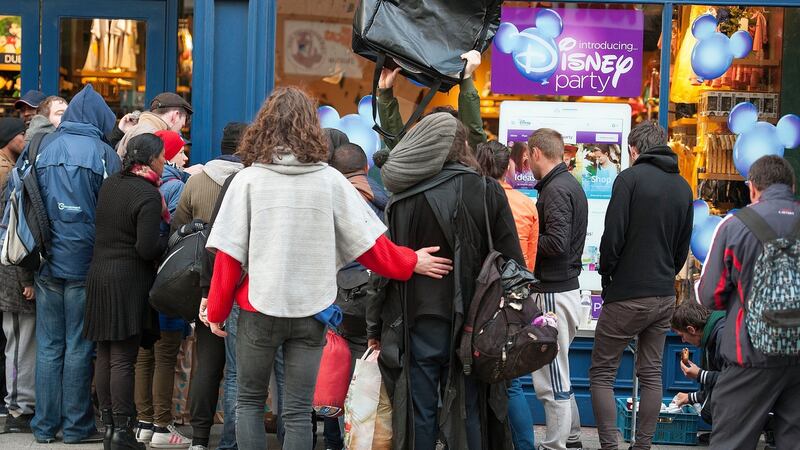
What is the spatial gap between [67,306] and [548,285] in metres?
2.90

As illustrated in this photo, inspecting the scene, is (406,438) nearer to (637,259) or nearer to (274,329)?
(274,329)

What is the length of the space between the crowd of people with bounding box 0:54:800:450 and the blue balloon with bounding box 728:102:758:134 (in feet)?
4.32

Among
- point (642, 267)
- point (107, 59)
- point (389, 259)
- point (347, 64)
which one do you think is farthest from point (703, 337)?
point (107, 59)

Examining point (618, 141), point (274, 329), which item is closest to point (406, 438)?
point (274, 329)

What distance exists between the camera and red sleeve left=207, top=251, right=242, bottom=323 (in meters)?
5.10

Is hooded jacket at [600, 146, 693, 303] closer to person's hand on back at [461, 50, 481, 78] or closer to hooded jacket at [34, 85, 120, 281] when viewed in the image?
person's hand on back at [461, 50, 481, 78]

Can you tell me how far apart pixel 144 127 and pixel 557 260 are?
2680 mm

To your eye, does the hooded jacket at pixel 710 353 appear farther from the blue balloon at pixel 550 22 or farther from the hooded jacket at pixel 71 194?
the hooded jacket at pixel 71 194

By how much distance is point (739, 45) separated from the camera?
308 inches

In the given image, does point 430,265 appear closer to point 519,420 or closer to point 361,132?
point 519,420

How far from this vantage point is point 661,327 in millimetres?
6758

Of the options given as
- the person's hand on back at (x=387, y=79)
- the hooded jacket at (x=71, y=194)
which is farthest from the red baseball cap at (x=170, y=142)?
the person's hand on back at (x=387, y=79)

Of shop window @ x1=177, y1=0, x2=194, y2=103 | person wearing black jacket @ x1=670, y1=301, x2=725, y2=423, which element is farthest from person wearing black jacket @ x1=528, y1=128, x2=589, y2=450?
shop window @ x1=177, y1=0, x2=194, y2=103

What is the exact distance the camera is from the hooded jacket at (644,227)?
6.63 meters
